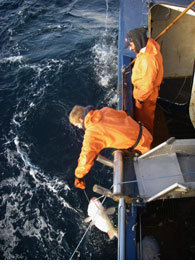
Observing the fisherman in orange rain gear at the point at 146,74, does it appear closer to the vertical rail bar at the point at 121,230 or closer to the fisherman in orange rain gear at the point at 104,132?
the fisherman in orange rain gear at the point at 104,132

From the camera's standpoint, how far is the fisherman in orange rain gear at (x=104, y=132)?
3295 mm

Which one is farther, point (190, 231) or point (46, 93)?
point (46, 93)

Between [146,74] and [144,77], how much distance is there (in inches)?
2.8

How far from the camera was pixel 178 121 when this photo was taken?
568 cm

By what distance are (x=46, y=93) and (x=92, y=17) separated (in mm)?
6892

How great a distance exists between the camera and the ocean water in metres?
4.61

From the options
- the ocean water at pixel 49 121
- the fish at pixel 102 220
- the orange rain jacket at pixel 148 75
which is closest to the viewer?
the orange rain jacket at pixel 148 75

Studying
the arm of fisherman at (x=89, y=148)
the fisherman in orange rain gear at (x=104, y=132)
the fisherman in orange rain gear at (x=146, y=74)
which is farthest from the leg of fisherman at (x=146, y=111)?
the arm of fisherman at (x=89, y=148)

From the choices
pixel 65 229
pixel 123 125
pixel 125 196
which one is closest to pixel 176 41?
pixel 123 125

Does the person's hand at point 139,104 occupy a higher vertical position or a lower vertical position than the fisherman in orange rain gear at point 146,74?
lower

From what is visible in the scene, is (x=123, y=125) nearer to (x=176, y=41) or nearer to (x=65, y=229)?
(x=65, y=229)

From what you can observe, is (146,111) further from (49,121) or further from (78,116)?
(49,121)

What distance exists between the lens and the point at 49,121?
6703mm

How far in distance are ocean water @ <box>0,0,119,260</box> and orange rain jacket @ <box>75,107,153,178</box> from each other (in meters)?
1.95
